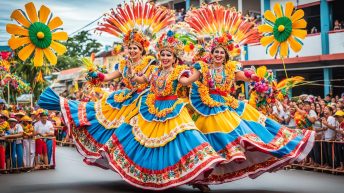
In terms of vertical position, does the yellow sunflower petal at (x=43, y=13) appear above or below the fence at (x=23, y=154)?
above

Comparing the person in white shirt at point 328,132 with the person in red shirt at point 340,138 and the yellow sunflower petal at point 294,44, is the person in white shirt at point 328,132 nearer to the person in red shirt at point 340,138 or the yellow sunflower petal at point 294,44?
the person in red shirt at point 340,138

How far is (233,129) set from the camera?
8750mm

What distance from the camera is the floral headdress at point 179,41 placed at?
29.9ft

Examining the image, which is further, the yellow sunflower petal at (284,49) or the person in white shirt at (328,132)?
the person in white shirt at (328,132)

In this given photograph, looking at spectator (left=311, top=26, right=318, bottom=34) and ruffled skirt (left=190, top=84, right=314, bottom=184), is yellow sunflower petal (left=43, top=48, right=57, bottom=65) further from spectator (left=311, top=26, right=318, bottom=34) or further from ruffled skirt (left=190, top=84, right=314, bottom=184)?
spectator (left=311, top=26, right=318, bottom=34)

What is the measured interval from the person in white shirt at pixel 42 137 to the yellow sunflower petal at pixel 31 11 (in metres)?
3.81

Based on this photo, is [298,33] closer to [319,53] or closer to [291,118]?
[291,118]

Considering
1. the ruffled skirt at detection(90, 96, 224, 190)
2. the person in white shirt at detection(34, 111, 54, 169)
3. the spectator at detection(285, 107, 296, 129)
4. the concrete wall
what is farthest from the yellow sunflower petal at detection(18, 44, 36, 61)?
the concrete wall

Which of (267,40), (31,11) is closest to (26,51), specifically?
(31,11)

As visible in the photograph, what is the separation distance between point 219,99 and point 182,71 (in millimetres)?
745

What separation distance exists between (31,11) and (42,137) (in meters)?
3.93

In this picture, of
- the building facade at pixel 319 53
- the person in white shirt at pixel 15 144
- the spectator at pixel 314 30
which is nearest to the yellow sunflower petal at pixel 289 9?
the person in white shirt at pixel 15 144

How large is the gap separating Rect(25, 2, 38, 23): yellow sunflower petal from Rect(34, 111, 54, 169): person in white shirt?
12.5 ft

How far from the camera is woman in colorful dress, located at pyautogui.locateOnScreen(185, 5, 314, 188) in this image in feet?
28.4
